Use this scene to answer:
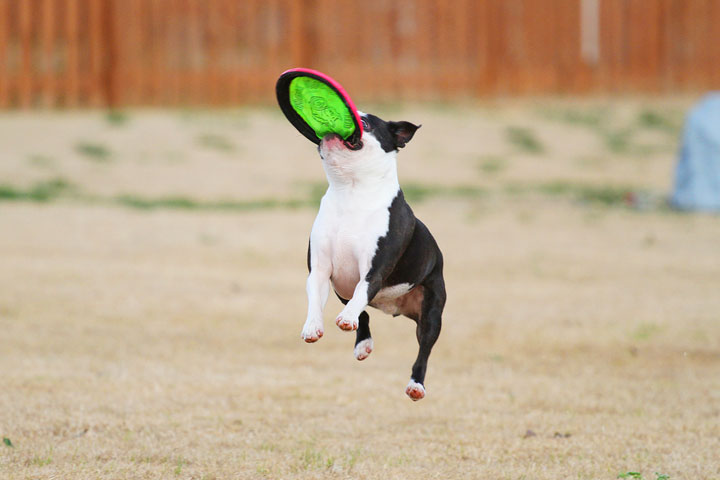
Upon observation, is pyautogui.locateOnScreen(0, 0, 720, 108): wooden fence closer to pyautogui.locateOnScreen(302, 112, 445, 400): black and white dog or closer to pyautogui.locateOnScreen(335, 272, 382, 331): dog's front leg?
pyautogui.locateOnScreen(302, 112, 445, 400): black and white dog

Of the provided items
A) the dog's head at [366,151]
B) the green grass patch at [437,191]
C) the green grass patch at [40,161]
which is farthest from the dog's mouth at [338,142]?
the green grass patch at [40,161]

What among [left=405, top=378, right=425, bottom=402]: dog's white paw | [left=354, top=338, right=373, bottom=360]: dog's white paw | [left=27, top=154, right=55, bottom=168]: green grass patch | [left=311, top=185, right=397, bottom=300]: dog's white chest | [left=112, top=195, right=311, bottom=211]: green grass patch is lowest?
[left=112, top=195, right=311, bottom=211]: green grass patch

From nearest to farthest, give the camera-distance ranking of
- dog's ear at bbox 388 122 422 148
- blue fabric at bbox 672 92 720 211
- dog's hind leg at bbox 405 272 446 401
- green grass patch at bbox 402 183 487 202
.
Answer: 1. dog's ear at bbox 388 122 422 148
2. dog's hind leg at bbox 405 272 446 401
3. blue fabric at bbox 672 92 720 211
4. green grass patch at bbox 402 183 487 202

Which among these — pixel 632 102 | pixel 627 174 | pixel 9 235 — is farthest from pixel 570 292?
pixel 632 102

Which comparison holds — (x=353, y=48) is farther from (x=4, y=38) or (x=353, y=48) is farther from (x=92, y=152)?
(x=4, y=38)

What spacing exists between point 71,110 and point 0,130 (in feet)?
5.23

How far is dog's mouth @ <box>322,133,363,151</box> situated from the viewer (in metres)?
4.20

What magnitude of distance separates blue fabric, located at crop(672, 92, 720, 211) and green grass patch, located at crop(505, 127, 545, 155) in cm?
501

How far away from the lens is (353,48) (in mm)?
20953

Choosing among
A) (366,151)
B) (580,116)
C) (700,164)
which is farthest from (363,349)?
(580,116)

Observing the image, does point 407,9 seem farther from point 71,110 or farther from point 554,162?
point 71,110

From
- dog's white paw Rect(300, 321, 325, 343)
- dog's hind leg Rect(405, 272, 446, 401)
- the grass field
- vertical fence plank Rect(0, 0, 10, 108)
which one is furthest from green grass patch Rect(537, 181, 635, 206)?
dog's white paw Rect(300, 321, 325, 343)

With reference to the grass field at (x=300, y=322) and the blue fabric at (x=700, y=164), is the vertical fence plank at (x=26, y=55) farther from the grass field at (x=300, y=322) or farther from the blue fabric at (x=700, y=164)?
the blue fabric at (x=700, y=164)

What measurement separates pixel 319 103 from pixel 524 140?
57.8 ft
